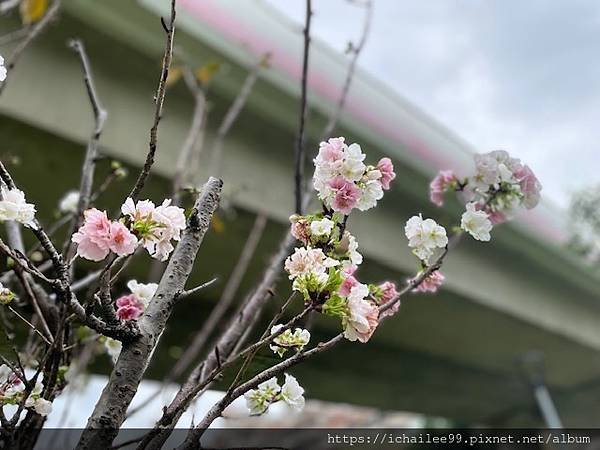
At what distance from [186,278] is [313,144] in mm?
1488

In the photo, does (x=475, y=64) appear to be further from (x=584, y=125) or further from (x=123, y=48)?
(x=123, y=48)

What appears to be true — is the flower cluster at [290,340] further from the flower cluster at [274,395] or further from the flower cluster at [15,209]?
the flower cluster at [15,209]

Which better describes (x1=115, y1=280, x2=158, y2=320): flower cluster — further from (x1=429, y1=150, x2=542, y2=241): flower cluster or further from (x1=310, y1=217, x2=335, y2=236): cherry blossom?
(x1=429, y1=150, x2=542, y2=241): flower cluster

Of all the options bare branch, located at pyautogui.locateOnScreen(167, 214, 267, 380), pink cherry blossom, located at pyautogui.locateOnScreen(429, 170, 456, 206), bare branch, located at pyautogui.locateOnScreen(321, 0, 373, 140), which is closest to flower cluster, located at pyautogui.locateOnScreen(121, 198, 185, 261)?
pink cherry blossom, located at pyautogui.locateOnScreen(429, 170, 456, 206)

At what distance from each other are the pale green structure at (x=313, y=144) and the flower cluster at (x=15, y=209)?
2.07 ft

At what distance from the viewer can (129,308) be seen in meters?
0.50

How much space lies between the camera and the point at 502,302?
260 cm

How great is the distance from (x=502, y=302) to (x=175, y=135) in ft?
5.84

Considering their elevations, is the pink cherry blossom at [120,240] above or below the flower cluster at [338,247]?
below

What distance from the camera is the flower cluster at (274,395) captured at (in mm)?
454

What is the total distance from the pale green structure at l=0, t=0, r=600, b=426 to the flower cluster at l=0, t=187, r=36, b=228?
0.63m

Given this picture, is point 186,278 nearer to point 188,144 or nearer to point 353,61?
point 353,61

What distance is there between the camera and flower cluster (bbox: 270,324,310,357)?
423 mm

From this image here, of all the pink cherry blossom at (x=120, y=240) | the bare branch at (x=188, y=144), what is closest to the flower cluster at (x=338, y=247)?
the pink cherry blossom at (x=120, y=240)
